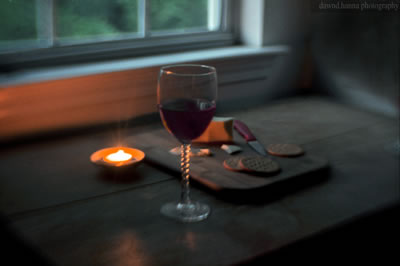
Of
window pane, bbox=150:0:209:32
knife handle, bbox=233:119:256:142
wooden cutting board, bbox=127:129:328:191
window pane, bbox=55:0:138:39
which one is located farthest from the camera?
window pane, bbox=150:0:209:32

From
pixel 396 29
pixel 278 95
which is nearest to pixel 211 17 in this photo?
pixel 278 95

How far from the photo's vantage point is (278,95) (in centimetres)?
203

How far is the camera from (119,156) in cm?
112

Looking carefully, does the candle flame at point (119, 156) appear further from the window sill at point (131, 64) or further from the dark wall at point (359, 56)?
the dark wall at point (359, 56)

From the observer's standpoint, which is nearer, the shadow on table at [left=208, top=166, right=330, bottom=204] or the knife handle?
the shadow on table at [left=208, top=166, right=330, bottom=204]

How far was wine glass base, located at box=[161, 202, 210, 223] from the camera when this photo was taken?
0.89 metres

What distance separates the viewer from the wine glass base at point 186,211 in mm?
890

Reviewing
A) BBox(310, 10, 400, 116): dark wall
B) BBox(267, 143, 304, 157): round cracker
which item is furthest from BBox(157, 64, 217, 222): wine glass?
BBox(310, 10, 400, 116): dark wall

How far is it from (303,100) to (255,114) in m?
0.31

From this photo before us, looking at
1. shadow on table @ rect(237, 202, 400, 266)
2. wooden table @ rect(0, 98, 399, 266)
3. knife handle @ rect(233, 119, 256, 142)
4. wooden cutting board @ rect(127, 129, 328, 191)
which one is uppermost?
knife handle @ rect(233, 119, 256, 142)

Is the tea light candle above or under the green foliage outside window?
under

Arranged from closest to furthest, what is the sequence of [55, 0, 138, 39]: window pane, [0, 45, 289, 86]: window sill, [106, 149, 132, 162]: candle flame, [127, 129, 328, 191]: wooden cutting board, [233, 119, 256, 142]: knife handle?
[127, 129, 328, 191]: wooden cutting board
[106, 149, 132, 162]: candle flame
[233, 119, 256, 142]: knife handle
[0, 45, 289, 86]: window sill
[55, 0, 138, 39]: window pane

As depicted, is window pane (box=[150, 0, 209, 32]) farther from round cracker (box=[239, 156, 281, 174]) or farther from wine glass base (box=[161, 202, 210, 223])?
wine glass base (box=[161, 202, 210, 223])

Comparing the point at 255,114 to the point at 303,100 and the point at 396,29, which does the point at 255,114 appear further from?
the point at 396,29
